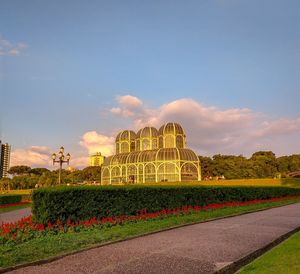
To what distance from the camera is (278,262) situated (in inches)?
268

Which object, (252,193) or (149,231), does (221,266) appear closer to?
(149,231)

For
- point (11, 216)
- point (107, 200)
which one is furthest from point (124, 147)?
point (107, 200)

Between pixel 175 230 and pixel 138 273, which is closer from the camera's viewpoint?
pixel 138 273

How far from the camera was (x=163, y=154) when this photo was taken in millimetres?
68000

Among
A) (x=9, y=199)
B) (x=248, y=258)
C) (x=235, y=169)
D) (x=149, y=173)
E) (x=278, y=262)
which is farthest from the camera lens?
(x=235, y=169)

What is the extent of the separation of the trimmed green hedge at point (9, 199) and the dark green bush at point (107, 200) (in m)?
19.3

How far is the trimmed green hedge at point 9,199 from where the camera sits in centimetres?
3166

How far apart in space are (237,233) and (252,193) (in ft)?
60.7

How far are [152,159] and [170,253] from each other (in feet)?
201

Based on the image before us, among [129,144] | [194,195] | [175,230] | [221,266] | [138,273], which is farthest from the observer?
[129,144]

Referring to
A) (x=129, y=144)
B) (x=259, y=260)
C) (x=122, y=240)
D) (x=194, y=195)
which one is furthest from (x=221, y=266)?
(x=129, y=144)

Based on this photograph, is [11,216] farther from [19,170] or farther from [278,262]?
[19,170]

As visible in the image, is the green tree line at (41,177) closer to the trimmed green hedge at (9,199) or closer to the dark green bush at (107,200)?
the trimmed green hedge at (9,199)

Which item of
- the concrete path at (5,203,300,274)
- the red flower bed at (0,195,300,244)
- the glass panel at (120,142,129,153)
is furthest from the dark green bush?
the glass panel at (120,142,129,153)
